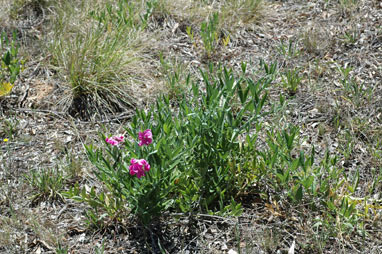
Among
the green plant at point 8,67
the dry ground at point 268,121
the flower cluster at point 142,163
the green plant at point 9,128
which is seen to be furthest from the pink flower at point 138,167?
the green plant at point 8,67

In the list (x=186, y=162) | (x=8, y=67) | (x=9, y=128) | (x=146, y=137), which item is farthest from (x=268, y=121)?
(x=8, y=67)

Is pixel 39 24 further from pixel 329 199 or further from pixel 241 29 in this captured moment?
pixel 329 199

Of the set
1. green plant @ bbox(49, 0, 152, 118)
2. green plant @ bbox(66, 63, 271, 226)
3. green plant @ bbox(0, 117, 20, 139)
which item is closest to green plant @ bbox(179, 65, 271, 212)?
green plant @ bbox(66, 63, 271, 226)

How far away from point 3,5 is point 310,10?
314cm

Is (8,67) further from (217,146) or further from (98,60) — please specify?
(217,146)

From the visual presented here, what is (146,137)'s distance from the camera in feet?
7.98

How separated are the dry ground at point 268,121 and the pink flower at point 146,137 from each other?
0.66 metres

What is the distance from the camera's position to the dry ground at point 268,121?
2.83m

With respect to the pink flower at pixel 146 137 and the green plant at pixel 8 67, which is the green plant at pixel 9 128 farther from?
the pink flower at pixel 146 137

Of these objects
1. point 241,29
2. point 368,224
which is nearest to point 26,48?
point 241,29

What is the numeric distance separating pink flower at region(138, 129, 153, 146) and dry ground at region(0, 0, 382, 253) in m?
0.66

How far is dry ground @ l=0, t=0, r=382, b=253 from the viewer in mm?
2828

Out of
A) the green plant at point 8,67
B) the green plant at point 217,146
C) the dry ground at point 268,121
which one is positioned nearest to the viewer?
the green plant at point 217,146

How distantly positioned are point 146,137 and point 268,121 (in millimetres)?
1516
